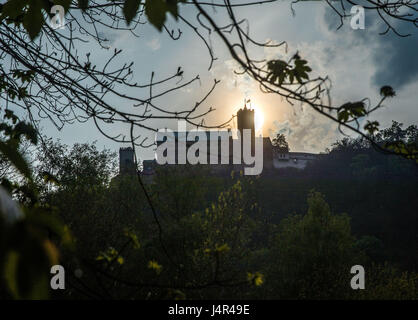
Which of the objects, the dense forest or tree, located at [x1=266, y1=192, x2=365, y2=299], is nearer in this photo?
the dense forest

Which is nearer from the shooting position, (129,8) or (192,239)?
(129,8)

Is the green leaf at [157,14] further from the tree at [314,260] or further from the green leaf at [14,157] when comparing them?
the tree at [314,260]

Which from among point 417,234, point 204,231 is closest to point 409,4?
point 204,231

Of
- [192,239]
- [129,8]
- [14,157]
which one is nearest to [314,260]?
[192,239]

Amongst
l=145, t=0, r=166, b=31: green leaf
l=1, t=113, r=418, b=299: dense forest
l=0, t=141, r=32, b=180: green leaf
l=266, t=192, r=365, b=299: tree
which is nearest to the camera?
l=0, t=141, r=32, b=180: green leaf

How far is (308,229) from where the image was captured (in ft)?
81.8

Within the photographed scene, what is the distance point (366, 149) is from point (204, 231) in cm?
4788

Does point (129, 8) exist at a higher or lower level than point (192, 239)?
higher

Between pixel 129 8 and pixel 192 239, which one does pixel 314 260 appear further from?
pixel 129 8

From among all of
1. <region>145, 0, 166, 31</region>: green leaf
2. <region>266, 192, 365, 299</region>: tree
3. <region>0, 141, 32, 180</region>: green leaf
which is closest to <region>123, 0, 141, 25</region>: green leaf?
<region>145, 0, 166, 31</region>: green leaf

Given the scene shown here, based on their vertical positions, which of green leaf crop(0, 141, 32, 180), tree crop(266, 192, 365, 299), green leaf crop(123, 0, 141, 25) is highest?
green leaf crop(123, 0, 141, 25)

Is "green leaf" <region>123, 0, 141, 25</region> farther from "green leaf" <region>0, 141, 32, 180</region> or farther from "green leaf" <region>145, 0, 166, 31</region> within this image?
"green leaf" <region>0, 141, 32, 180</region>
